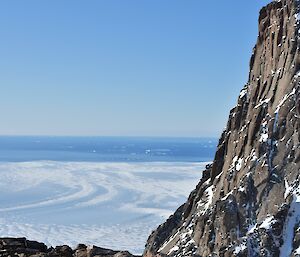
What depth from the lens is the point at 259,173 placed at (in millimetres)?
55094

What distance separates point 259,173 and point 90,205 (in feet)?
250

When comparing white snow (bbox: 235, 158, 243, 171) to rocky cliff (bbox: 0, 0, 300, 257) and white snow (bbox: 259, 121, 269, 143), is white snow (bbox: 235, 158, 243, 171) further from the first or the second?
white snow (bbox: 259, 121, 269, 143)

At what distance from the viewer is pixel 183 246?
59062 millimetres

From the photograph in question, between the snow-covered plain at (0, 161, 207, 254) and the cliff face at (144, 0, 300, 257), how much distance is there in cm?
2252

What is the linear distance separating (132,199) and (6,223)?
40574 millimetres

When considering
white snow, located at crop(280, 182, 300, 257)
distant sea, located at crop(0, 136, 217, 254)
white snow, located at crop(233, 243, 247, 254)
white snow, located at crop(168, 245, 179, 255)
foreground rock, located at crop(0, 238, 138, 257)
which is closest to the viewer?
foreground rock, located at crop(0, 238, 138, 257)

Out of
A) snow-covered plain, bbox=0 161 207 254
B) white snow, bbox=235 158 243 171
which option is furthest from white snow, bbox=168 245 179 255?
snow-covered plain, bbox=0 161 207 254

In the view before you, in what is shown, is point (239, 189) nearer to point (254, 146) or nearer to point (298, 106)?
point (254, 146)

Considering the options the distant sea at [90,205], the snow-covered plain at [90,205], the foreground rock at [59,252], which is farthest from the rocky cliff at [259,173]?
the snow-covered plain at [90,205]

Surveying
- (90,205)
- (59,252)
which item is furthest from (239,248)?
(90,205)

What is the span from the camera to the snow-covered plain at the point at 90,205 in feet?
306

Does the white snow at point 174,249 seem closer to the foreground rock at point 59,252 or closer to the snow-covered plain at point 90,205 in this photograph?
the snow-covered plain at point 90,205

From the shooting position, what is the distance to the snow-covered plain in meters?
93.1

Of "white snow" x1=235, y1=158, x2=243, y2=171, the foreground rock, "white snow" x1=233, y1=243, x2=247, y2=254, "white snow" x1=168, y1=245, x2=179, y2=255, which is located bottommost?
"white snow" x1=168, y1=245, x2=179, y2=255
